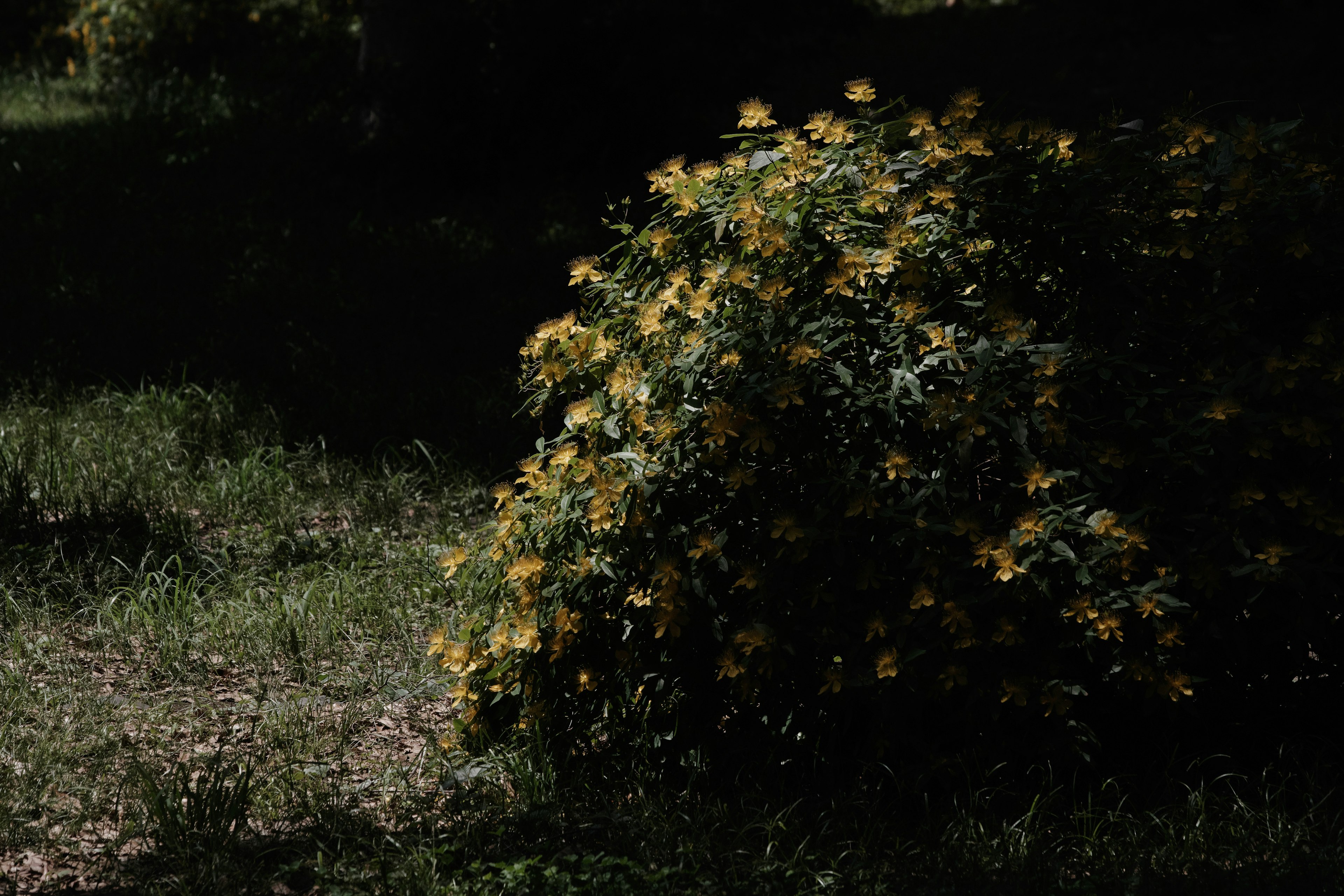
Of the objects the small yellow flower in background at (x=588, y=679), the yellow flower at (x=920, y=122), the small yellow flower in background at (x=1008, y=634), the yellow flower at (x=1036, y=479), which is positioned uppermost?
the yellow flower at (x=920, y=122)

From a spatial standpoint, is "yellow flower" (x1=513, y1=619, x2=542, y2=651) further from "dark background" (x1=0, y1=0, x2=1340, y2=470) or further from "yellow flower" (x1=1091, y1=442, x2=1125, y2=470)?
"dark background" (x1=0, y1=0, x2=1340, y2=470)

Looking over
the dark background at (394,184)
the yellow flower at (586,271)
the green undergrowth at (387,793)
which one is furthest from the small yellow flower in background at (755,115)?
the dark background at (394,184)

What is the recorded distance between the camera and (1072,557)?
254cm

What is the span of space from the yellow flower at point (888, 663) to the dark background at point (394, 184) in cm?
307

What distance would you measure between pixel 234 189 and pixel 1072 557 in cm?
773

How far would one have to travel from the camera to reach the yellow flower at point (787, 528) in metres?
2.65

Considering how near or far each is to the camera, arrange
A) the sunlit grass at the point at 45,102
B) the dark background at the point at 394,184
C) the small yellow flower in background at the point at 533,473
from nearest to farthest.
A: 1. the small yellow flower in background at the point at 533,473
2. the dark background at the point at 394,184
3. the sunlit grass at the point at 45,102

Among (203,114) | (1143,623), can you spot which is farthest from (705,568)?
(203,114)

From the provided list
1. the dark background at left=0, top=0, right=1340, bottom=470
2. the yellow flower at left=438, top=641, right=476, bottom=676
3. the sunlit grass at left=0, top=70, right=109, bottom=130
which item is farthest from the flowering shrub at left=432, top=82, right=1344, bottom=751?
the sunlit grass at left=0, top=70, right=109, bottom=130

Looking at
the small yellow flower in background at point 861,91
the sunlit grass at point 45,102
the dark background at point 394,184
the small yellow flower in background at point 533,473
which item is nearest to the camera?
the small yellow flower in background at point 861,91

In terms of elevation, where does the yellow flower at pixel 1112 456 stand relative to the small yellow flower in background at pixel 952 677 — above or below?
above

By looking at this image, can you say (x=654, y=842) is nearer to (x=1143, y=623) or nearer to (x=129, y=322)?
(x=1143, y=623)

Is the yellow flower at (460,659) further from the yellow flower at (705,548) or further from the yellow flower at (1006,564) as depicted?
the yellow flower at (1006,564)

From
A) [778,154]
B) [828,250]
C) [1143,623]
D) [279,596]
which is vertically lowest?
[279,596]
